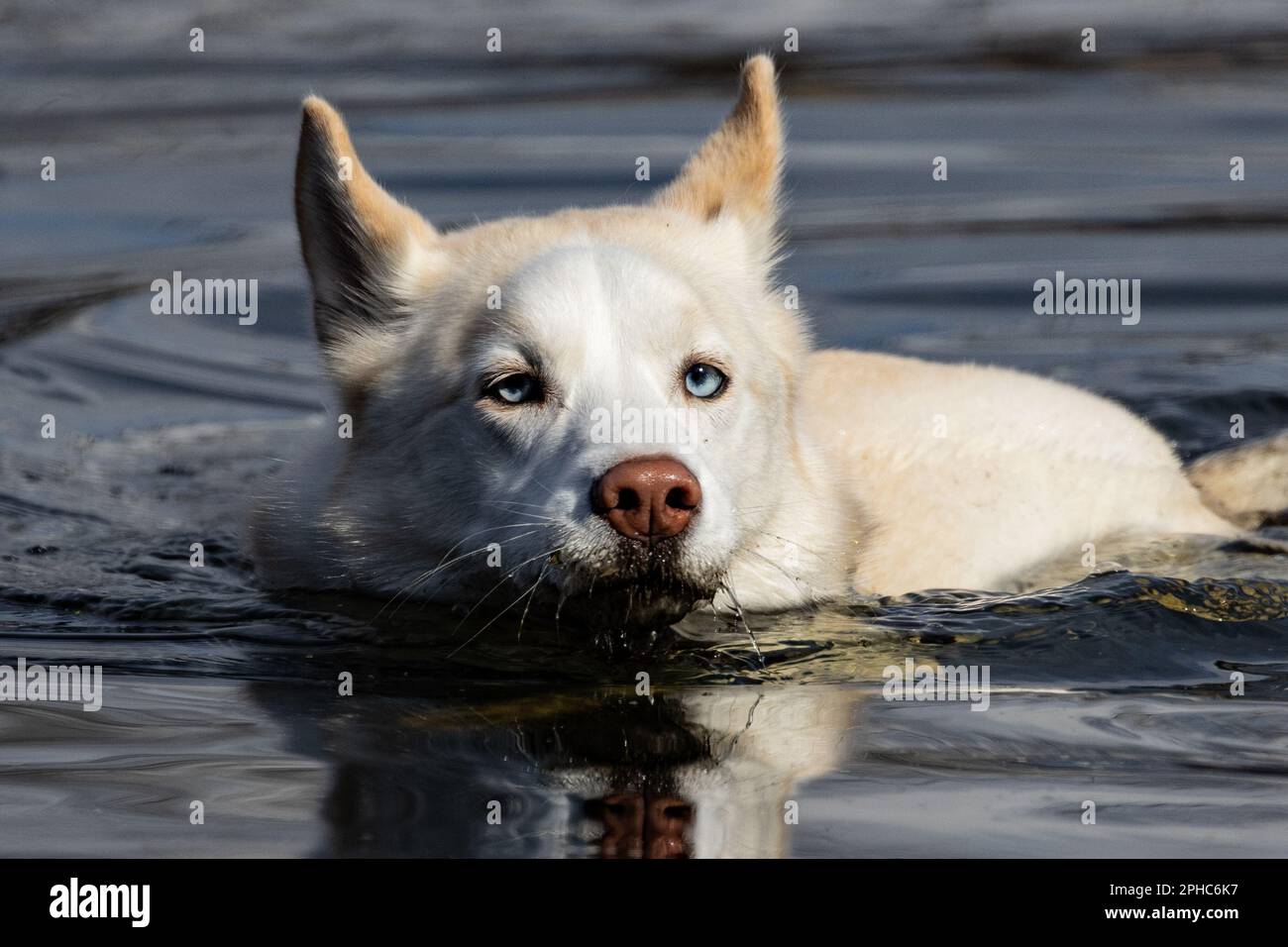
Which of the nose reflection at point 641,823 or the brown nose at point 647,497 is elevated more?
the brown nose at point 647,497

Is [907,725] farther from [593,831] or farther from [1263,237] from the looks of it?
[1263,237]

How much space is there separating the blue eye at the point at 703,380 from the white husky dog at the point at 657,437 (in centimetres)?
1

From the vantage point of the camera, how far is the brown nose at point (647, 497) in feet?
15.5

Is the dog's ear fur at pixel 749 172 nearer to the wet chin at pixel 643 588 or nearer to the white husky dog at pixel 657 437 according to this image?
the white husky dog at pixel 657 437

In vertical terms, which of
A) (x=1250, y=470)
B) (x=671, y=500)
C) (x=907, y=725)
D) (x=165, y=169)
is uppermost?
(x=165, y=169)

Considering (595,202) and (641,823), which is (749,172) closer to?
(641,823)

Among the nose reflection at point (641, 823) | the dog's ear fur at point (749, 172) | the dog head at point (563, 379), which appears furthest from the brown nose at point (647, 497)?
the dog's ear fur at point (749, 172)

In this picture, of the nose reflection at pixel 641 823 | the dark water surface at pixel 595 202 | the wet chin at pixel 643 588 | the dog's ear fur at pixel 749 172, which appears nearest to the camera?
the nose reflection at pixel 641 823

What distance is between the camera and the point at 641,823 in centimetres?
421

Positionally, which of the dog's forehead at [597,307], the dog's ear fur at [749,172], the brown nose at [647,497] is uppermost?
the dog's ear fur at [749,172]
